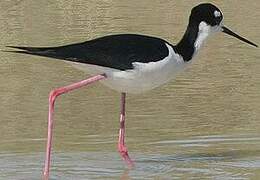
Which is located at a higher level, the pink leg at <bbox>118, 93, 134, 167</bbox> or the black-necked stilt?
the black-necked stilt

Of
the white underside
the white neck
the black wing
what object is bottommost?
the white underside

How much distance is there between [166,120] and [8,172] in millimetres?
2017

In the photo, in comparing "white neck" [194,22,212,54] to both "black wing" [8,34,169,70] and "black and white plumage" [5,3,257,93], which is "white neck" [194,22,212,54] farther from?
"black wing" [8,34,169,70]

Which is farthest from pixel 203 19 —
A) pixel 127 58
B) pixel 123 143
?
pixel 123 143

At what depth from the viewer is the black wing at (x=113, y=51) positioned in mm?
7414

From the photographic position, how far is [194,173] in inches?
303

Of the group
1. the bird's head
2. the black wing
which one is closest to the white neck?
the bird's head

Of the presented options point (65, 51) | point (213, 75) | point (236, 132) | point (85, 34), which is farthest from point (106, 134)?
point (85, 34)

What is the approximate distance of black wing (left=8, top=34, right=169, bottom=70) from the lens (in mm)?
7414

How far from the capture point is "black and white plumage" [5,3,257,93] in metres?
7.45

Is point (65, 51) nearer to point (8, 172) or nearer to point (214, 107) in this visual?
point (8, 172)

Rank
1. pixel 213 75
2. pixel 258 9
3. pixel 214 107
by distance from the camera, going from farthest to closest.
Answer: pixel 258 9, pixel 213 75, pixel 214 107

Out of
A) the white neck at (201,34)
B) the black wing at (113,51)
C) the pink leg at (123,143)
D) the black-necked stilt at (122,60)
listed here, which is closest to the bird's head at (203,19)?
the white neck at (201,34)

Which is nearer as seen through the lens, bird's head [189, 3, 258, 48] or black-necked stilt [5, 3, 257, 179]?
black-necked stilt [5, 3, 257, 179]
